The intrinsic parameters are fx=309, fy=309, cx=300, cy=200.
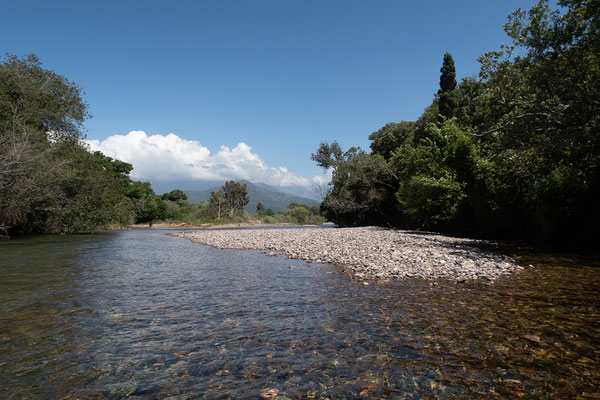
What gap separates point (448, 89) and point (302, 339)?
157ft

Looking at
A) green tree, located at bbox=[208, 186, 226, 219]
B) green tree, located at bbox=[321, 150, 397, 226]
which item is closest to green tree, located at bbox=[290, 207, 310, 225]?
green tree, located at bbox=[208, 186, 226, 219]

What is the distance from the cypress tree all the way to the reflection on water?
121 ft

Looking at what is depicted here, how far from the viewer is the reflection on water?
3.89m

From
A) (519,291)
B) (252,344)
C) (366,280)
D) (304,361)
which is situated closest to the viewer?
(304,361)

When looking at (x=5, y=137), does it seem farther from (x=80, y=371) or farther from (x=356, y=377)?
(x=356, y=377)

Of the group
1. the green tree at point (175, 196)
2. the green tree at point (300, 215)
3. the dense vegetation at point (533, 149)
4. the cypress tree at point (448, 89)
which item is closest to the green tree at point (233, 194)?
the green tree at point (300, 215)

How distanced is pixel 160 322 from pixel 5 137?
88.0 feet

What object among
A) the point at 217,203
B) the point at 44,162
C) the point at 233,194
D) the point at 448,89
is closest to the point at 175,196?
the point at 233,194

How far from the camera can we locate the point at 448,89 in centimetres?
4425

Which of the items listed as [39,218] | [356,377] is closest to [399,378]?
[356,377]

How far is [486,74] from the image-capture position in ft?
52.4

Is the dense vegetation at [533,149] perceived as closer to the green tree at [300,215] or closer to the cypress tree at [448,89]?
the cypress tree at [448,89]

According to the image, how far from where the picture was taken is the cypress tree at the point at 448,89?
41.5 meters

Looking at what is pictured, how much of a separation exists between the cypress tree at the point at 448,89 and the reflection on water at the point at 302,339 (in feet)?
121
